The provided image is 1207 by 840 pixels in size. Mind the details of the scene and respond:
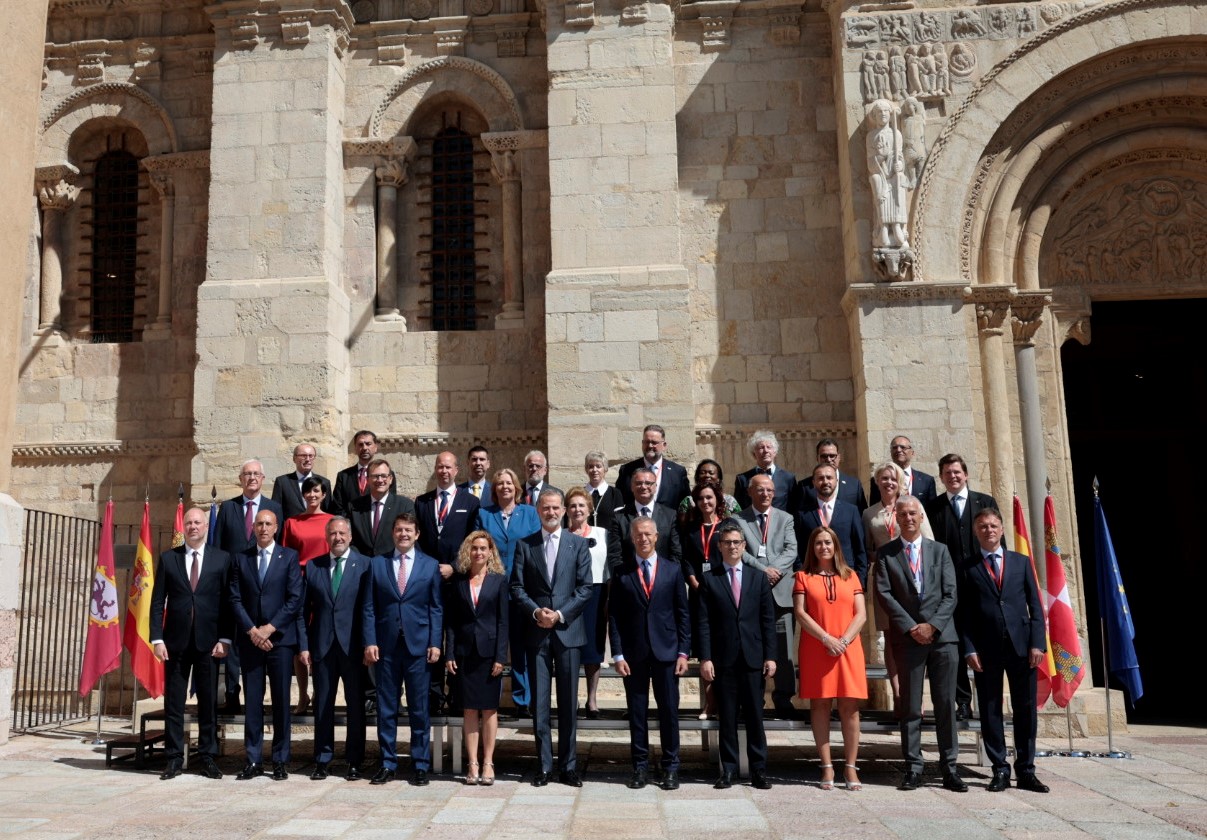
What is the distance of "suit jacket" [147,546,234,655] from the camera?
798cm

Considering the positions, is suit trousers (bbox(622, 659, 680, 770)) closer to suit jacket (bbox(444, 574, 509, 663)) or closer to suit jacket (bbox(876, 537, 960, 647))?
suit jacket (bbox(444, 574, 509, 663))

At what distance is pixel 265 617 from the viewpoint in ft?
25.8

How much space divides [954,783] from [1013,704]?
764mm

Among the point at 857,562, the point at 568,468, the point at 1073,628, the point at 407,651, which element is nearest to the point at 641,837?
the point at 407,651

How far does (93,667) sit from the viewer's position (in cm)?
979

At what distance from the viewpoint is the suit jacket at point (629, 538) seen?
823cm

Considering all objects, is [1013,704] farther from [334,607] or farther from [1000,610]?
[334,607]

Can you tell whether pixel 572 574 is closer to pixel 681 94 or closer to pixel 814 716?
pixel 814 716

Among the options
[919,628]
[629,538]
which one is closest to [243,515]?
[629,538]

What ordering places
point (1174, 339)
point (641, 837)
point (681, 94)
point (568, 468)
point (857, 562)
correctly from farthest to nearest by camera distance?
point (1174, 339) < point (681, 94) < point (568, 468) < point (857, 562) < point (641, 837)

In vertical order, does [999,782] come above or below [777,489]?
below

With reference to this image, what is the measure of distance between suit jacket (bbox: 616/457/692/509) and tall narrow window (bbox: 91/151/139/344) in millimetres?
A: 7949

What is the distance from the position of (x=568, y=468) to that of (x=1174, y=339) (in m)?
9.88

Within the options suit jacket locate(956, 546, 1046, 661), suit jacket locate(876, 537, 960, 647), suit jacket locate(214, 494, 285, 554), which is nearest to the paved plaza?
suit jacket locate(956, 546, 1046, 661)
